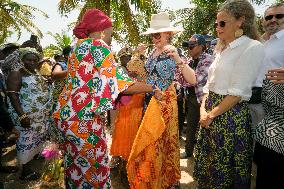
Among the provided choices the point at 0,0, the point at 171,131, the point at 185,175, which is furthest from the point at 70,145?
the point at 0,0

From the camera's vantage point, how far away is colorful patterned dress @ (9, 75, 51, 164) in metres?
4.11

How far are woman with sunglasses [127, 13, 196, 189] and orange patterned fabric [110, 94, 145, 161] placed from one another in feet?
1.67

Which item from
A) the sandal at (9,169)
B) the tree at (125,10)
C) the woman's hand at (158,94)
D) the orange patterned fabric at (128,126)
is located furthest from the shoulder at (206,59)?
the tree at (125,10)

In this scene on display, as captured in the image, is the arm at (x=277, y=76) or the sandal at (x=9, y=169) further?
the sandal at (x=9, y=169)

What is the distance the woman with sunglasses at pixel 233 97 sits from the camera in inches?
85.9

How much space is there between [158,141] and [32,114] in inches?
80.0

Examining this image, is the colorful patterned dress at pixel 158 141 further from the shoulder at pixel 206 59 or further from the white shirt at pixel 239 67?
the shoulder at pixel 206 59

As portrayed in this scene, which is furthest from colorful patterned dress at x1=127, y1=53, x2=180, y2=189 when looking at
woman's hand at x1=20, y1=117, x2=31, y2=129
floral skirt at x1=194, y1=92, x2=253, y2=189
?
woman's hand at x1=20, y1=117, x2=31, y2=129

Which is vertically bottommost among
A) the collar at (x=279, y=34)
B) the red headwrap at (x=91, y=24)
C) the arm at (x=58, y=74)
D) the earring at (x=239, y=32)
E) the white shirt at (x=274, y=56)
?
the arm at (x=58, y=74)

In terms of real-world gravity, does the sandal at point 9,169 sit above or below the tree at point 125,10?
below

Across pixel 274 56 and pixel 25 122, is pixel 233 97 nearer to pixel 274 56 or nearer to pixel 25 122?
pixel 274 56

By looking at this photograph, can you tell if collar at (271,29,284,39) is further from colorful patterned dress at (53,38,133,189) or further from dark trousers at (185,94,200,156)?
dark trousers at (185,94,200,156)

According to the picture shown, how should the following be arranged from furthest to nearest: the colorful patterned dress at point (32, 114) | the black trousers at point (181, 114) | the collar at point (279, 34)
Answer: the black trousers at point (181, 114), the colorful patterned dress at point (32, 114), the collar at point (279, 34)

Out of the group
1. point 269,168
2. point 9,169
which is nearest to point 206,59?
point 269,168
